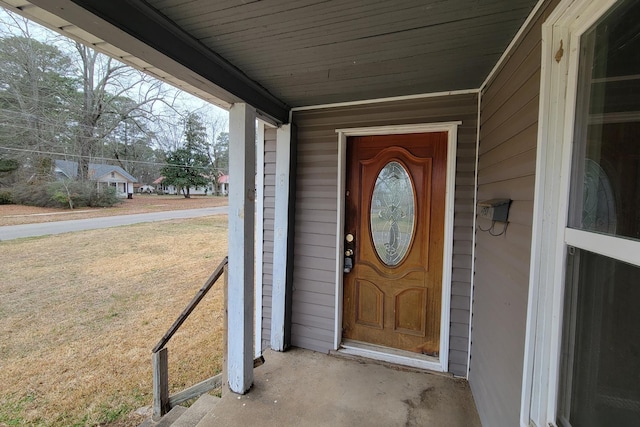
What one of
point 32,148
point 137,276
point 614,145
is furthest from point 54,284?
point 614,145

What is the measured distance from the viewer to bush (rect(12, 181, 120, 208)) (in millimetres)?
7913

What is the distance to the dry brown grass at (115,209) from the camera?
26.5 feet

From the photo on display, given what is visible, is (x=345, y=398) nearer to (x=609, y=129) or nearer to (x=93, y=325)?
(x=609, y=129)

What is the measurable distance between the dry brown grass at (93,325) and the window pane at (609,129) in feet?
12.8

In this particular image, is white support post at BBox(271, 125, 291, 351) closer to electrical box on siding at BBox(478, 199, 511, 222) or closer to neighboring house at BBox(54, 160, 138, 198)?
electrical box on siding at BBox(478, 199, 511, 222)

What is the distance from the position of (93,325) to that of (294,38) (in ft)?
19.2

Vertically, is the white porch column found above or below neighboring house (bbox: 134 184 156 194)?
below

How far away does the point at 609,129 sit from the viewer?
703 millimetres

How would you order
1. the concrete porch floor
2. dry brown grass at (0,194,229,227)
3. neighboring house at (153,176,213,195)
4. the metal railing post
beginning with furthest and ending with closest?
neighboring house at (153,176,213,195) < dry brown grass at (0,194,229,227) < the metal railing post < the concrete porch floor

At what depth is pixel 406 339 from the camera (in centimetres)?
229

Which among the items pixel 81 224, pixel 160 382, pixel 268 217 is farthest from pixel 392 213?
pixel 81 224

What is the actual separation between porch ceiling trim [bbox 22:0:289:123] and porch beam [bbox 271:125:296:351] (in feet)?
1.65

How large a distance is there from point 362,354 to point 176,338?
3335 millimetres

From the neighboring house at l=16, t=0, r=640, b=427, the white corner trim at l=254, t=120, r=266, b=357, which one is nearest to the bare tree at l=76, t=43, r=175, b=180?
the white corner trim at l=254, t=120, r=266, b=357
